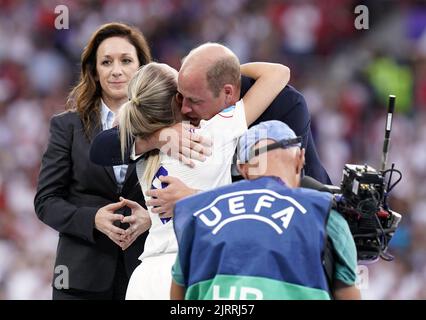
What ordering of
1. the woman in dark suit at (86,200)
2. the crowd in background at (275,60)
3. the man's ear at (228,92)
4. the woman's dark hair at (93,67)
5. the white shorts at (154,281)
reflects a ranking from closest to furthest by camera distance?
the white shorts at (154,281) → the man's ear at (228,92) → the woman in dark suit at (86,200) → the woman's dark hair at (93,67) → the crowd in background at (275,60)

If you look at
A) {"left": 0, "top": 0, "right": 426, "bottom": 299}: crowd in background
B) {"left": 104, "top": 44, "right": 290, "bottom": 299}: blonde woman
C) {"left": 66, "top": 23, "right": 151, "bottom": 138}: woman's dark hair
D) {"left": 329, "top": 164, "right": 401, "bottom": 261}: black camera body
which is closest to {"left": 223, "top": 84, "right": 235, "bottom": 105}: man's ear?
{"left": 104, "top": 44, "right": 290, "bottom": 299}: blonde woman

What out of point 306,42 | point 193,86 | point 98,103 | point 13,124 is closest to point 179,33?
point 306,42

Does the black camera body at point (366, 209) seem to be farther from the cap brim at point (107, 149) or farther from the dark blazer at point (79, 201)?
the dark blazer at point (79, 201)

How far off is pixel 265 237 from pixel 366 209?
0.46m

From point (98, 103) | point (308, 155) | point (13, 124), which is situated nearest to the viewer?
point (308, 155)

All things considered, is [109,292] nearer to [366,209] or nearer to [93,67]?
[93,67]

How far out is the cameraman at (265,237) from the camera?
246 centimetres

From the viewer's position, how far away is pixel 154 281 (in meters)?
3.03

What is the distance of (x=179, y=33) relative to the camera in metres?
8.22

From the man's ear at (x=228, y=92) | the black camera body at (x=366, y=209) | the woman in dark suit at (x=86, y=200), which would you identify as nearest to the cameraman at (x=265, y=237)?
the black camera body at (x=366, y=209)

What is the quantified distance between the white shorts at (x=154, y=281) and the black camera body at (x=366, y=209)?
1.95 ft

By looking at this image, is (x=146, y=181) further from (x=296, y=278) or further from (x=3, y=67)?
(x=3, y=67)

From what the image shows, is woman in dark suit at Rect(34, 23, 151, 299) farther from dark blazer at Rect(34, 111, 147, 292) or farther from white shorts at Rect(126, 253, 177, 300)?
white shorts at Rect(126, 253, 177, 300)

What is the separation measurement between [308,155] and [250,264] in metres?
1.22
